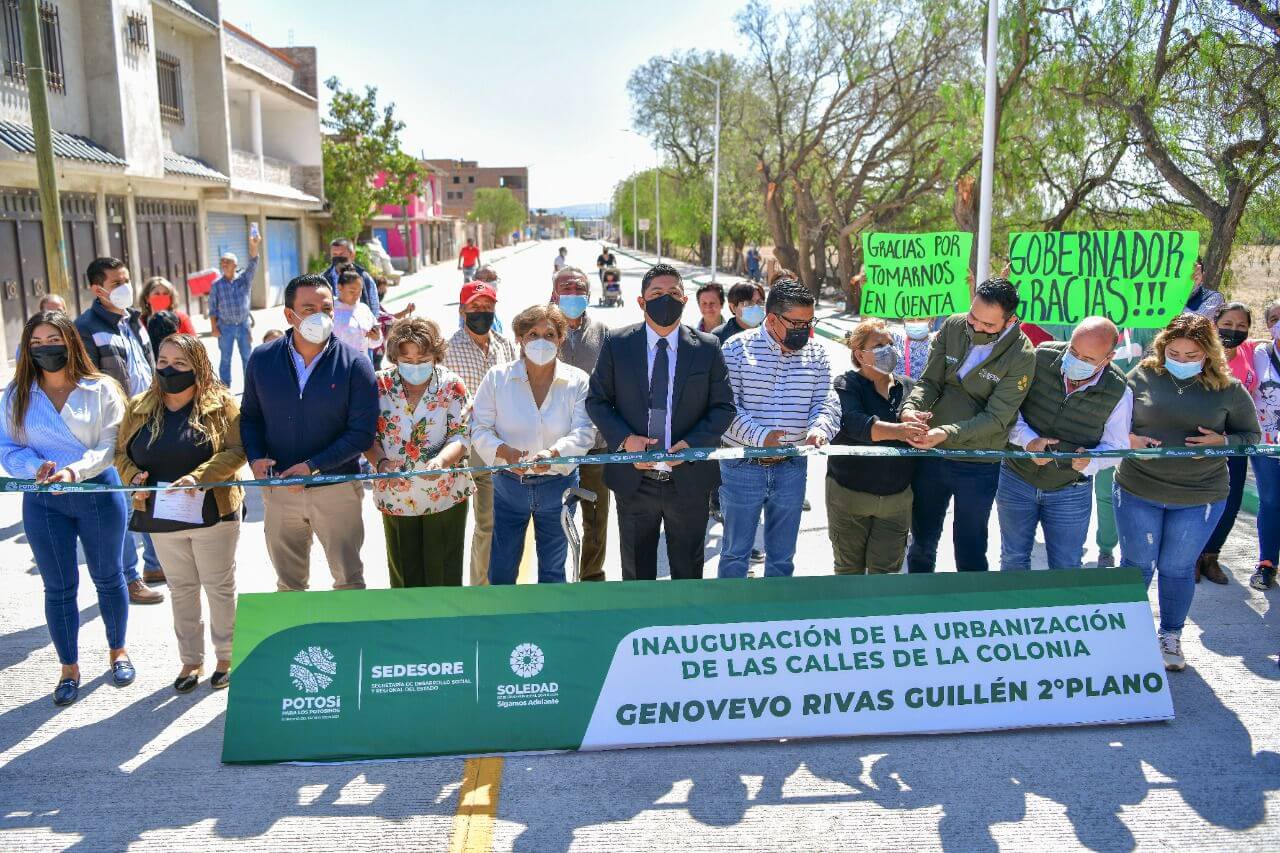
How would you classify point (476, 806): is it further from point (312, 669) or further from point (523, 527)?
point (523, 527)

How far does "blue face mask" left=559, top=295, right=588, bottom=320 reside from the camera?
22.1 feet

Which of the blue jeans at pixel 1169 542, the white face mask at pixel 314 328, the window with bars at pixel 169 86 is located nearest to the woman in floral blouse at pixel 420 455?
the white face mask at pixel 314 328

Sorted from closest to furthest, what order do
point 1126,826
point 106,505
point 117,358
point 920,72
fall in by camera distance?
1. point 1126,826
2. point 106,505
3. point 117,358
4. point 920,72

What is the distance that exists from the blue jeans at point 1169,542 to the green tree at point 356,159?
3741 centimetres

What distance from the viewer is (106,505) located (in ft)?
16.8

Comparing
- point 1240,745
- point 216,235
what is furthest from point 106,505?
point 216,235

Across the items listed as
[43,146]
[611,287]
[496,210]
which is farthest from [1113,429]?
[496,210]

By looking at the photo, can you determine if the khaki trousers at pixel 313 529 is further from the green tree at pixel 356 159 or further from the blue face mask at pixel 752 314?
the green tree at pixel 356 159

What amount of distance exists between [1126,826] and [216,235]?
30856mm

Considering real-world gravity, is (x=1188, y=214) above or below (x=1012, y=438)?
above

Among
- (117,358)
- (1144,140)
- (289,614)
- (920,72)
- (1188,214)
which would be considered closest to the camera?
(289,614)

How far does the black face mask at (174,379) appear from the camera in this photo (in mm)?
4918

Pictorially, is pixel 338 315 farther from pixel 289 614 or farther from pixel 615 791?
pixel 615 791

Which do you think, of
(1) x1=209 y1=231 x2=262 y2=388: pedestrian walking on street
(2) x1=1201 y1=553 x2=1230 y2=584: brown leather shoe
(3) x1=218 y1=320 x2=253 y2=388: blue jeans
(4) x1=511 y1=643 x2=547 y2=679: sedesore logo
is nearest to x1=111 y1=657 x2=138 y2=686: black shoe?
(4) x1=511 y1=643 x2=547 y2=679: sedesore logo
